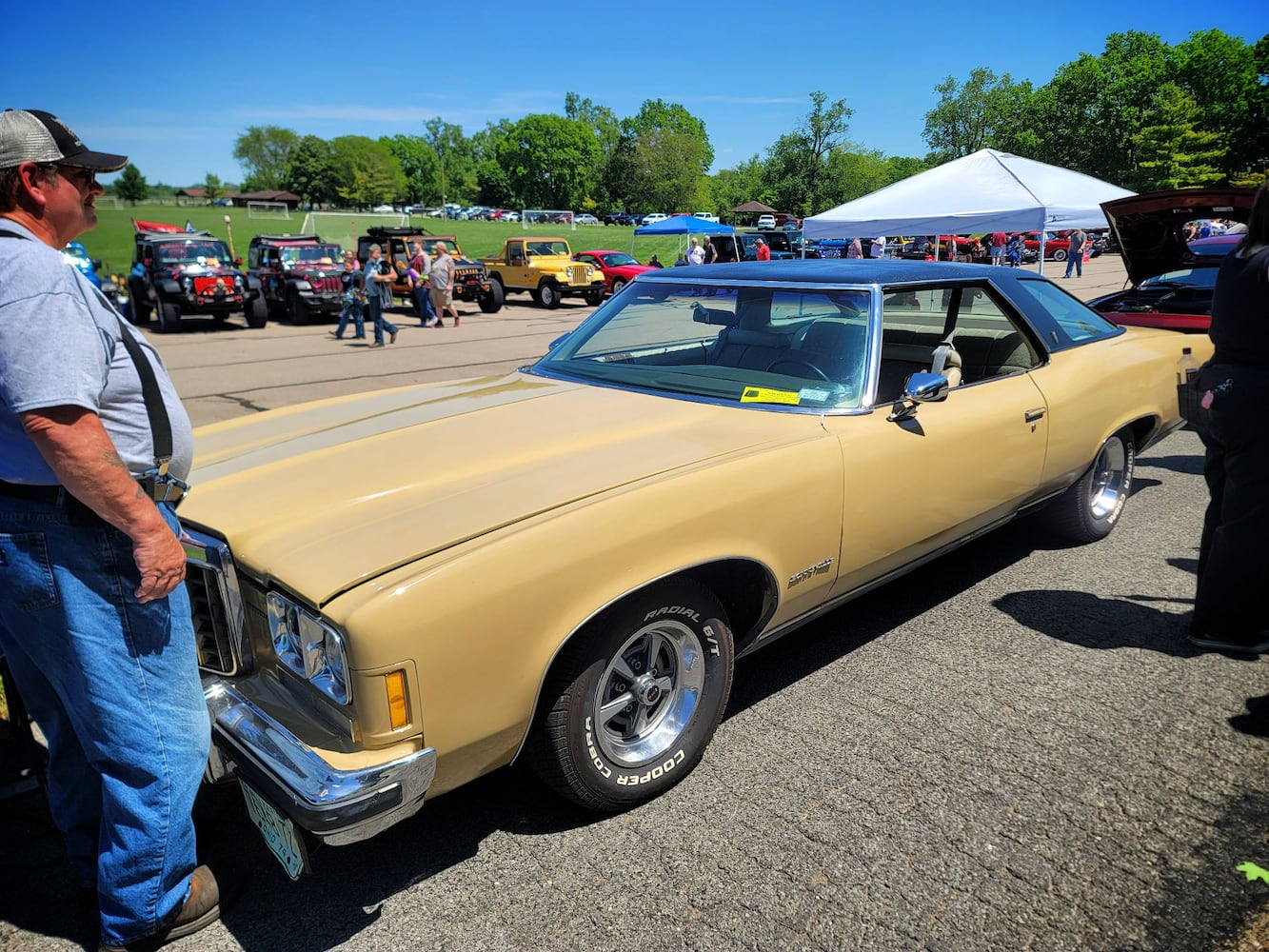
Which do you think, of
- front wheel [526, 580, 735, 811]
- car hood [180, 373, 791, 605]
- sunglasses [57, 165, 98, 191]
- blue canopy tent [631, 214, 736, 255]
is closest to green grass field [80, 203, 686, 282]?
blue canopy tent [631, 214, 736, 255]

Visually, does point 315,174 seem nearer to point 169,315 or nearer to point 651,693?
point 169,315

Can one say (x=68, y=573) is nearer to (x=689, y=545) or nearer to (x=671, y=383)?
(x=689, y=545)

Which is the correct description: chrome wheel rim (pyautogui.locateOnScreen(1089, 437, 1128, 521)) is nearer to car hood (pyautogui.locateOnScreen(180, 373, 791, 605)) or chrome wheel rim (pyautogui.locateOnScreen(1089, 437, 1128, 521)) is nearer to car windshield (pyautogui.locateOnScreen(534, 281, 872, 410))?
car windshield (pyautogui.locateOnScreen(534, 281, 872, 410))

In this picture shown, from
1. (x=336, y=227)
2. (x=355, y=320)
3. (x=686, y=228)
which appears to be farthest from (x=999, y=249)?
(x=336, y=227)

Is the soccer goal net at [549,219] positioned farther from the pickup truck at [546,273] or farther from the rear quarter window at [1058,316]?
the rear quarter window at [1058,316]

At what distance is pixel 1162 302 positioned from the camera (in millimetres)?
7262

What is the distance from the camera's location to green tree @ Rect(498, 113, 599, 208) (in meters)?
118

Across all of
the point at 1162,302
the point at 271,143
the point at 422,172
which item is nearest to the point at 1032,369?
the point at 1162,302

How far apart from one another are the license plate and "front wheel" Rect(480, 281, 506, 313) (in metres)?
19.9

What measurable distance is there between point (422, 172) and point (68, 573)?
510ft

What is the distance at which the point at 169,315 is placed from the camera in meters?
17.4

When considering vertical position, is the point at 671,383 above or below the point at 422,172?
below

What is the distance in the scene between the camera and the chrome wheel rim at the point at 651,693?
2521 millimetres

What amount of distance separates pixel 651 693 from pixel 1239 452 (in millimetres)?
2558
